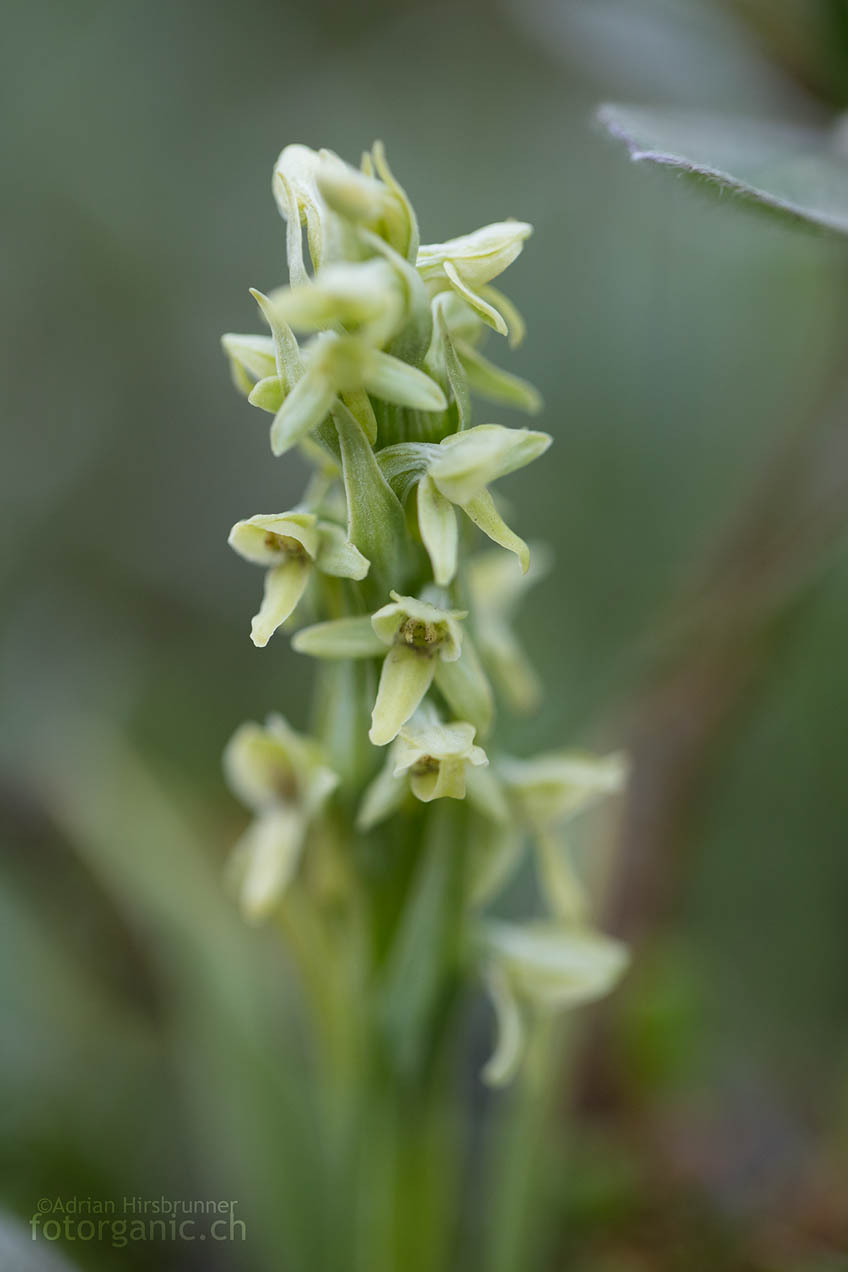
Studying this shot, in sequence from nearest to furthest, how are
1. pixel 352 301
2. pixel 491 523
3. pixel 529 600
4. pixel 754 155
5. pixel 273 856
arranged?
pixel 352 301 < pixel 491 523 < pixel 273 856 < pixel 754 155 < pixel 529 600

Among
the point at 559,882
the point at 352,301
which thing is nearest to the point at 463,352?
the point at 352,301

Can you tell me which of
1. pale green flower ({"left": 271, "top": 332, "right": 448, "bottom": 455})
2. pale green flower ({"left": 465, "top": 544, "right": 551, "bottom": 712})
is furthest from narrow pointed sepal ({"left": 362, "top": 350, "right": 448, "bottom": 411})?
pale green flower ({"left": 465, "top": 544, "right": 551, "bottom": 712})

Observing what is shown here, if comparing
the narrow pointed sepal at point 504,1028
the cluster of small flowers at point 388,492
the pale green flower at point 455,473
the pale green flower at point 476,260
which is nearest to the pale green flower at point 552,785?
the cluster of small flowers at point 388,492

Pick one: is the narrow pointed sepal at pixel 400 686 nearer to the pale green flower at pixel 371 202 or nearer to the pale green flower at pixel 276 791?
the pale green flower at pixel 276 791

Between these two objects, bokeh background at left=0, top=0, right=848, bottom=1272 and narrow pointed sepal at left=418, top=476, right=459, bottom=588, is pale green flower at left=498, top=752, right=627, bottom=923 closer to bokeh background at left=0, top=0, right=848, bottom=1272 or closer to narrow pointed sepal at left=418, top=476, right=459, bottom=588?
narrow pointed sepal at left=418, top=476, right=459, bottom=588

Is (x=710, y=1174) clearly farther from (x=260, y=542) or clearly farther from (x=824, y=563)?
(x=260, y=542)

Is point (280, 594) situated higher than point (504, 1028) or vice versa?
point (280, 594)

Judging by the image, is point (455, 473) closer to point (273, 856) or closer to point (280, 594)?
point (280, 594)

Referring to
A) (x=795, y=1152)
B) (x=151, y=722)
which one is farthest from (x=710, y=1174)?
(x=151, y=722)
